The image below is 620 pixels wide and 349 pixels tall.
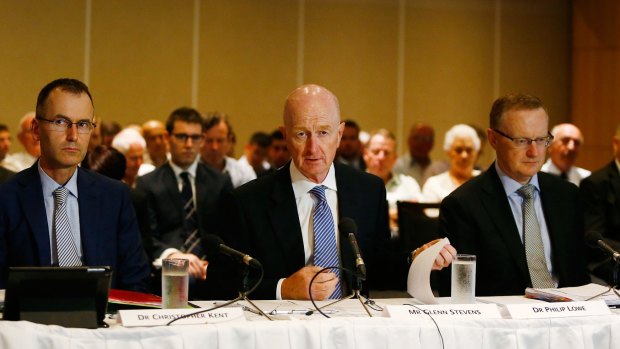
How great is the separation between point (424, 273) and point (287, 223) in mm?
649

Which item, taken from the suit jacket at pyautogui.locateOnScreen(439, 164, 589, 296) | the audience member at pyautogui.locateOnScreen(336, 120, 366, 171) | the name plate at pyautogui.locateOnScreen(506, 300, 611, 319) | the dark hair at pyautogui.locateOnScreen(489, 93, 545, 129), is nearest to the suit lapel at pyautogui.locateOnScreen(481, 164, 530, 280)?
the suit jacket at pyautogui.locateOnScreen(439, 164, 589, 296)

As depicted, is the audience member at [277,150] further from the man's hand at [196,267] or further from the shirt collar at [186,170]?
the man's hand at [196,267]

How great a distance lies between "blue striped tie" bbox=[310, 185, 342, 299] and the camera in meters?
3.40

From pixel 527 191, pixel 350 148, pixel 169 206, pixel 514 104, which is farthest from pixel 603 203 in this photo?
pixel 350 148

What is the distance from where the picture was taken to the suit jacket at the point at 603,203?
479cm

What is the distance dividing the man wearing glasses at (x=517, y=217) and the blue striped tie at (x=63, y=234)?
4.58 ft

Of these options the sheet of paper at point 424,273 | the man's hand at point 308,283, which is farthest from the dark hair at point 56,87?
the sheet of paper at point 424,273

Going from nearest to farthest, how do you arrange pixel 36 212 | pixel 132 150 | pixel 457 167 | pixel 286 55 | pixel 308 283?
pixel 308 283 < pixel 36 212 < pixel 132 150 < pixel 457 167 < pixel 286 55

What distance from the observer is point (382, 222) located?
363 centimetres

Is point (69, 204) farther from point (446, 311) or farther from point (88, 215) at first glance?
point (446, 311)

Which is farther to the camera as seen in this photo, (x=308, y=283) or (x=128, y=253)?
(x=128, y=253)

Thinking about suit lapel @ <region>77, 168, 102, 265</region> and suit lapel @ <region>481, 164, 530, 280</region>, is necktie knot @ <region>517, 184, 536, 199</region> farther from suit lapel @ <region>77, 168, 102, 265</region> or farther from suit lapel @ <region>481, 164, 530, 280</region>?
suit lapel @ <region>77, 168, 102, 265</region>

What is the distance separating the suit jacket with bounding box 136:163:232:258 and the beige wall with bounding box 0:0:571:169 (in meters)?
4.60

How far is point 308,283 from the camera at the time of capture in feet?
10.2
